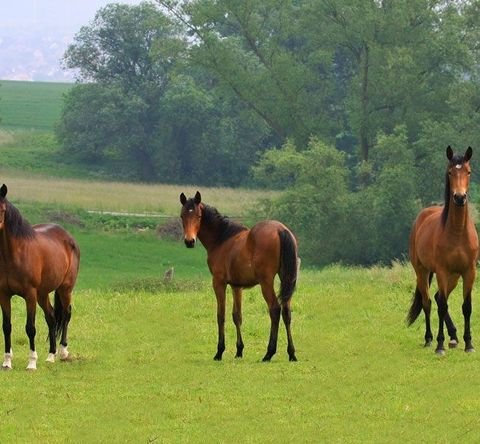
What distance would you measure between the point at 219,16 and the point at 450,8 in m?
10.9

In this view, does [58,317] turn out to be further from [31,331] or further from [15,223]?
[15,223]

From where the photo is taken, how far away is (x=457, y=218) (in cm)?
1501

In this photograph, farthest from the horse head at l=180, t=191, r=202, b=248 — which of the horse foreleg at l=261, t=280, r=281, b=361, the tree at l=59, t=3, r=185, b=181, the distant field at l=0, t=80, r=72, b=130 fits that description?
the distant field at l=0, t=80, r=72, b=130

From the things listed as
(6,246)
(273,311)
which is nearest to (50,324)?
(6,246)

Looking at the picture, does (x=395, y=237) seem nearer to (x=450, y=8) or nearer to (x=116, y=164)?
(x=450, y=8)

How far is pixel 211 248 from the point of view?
Result: 16047mm

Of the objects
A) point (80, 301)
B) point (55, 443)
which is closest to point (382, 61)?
point (80, 301)

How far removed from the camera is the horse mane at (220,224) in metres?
16.0

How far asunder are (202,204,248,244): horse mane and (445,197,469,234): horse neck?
8.92 ft

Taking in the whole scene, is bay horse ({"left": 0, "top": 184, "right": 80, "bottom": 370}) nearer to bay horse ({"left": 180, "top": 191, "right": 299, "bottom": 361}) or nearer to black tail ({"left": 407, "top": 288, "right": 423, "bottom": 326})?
bay horse ({"left": 180, "top": 191, "right": 299, "bottom": 361})

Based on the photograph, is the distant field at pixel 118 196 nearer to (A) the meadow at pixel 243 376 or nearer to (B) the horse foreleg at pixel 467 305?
(A) the meadow at pixel 243 376

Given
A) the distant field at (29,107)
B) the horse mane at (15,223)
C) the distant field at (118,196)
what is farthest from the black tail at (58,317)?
the distant field at (29,107)

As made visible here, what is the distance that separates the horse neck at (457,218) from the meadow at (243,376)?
5.20 ft

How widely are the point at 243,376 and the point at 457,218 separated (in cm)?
342
